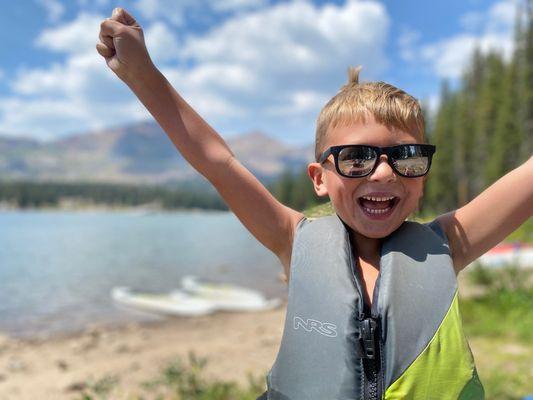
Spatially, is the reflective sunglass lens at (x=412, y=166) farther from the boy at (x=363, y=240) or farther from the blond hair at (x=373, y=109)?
the blond hair at (x=373, y=109)

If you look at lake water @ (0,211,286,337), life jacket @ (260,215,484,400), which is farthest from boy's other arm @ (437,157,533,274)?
lake water @ (0,211,286,337)

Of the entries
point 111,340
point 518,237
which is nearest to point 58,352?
point 111,340

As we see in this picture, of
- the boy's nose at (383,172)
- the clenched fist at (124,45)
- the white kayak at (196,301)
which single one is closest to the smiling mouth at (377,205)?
the boy's nose at (383,172)

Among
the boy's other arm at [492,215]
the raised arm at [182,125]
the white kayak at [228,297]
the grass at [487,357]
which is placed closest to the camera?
the raised arm at [182,125]

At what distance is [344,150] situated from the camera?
6.43 feet

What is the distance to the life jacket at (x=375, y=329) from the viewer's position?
184 cm

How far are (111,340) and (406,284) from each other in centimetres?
1404

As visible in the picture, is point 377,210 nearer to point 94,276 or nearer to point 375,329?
point 375,329

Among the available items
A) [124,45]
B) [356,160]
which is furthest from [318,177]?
[124,45]

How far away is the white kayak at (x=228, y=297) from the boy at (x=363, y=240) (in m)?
16.9

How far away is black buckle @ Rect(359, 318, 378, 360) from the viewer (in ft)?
6.11

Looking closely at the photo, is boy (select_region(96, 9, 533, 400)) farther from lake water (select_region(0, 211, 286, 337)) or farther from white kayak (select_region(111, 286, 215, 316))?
white kayak (select_region(111, 286, 215, 316))

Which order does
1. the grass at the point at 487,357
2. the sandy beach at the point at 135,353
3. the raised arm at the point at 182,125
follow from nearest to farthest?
1. the raised arm at the point at 182,125
2. the grass at the point at 487,357
3. the sandy beach at the point at 135,353

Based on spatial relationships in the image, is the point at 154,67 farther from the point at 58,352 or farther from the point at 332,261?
the point at 58,352
